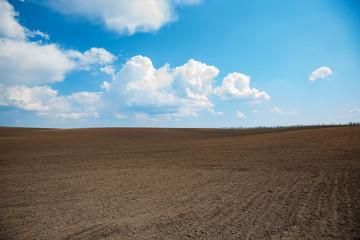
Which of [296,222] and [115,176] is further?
[115,176]

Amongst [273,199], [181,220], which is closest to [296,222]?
[273,199]

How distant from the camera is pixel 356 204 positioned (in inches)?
205

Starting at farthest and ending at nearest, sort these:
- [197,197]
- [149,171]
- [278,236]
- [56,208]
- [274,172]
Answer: [149,171], [274,172], [197,197], [56,208], [278,236]

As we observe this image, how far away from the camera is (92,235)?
4082 millimetres

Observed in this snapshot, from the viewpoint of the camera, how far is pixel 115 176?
29.6ft

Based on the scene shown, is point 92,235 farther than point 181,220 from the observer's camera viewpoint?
No

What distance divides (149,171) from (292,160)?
7.96 m

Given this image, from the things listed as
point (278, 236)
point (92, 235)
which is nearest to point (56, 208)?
point (92, 235)

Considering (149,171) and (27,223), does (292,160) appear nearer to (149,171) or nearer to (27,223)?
(149,171)

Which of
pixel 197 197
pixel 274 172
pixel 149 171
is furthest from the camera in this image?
pixel 149 171

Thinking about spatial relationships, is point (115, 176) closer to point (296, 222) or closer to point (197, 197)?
point (197, 197)

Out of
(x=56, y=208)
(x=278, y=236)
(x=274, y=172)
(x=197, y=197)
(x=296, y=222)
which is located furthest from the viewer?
(x=274, y=172)

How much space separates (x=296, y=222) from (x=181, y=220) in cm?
255

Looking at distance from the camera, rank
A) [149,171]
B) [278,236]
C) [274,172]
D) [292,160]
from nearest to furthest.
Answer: [278,236]
[274,172]
[149,171]
[292,160]
